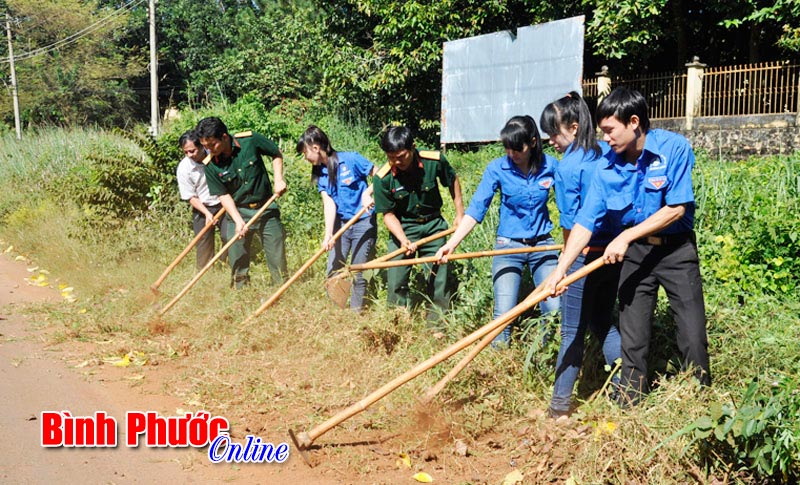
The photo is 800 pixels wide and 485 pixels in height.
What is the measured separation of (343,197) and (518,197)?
6.76 ft

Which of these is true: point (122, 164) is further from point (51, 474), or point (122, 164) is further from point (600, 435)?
point (600, 435)

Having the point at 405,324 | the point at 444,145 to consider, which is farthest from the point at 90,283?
the point at 444,145

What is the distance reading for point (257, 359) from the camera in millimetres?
5352

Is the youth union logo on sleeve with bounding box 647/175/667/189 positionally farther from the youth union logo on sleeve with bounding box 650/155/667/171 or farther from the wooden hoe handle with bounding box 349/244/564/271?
the wooden hoe handle with bounding box 349/244/564/271

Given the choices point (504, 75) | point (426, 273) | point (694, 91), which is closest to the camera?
point (426, 273)

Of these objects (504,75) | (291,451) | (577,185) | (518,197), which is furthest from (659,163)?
(504,75)

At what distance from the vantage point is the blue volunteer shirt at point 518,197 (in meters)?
4.48

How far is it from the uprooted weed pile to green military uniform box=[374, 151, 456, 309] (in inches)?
7.9

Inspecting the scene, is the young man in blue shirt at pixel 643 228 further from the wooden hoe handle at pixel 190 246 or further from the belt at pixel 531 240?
the wooden hoe handle at pixel 190 246

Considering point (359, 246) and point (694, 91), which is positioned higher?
point (694, 91)

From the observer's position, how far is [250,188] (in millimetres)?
6637

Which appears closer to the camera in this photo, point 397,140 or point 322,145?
point 397,140

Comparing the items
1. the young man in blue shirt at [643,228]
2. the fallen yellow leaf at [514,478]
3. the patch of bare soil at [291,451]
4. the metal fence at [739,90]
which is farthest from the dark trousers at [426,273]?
the metal fence at [739,90]

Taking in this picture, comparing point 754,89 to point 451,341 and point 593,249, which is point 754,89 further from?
point 593,249
